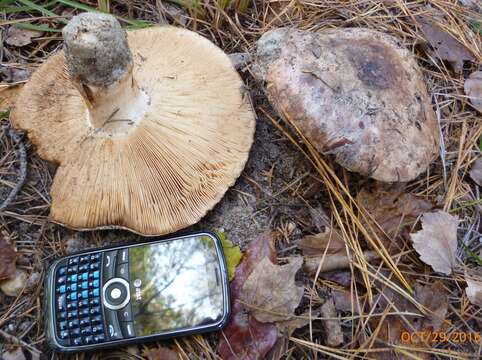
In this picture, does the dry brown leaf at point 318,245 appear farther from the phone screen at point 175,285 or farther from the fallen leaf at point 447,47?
the fallen leaf at point 447,47

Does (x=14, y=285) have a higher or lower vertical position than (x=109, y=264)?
lower

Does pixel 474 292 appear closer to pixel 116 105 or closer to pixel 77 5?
pixel 116 105

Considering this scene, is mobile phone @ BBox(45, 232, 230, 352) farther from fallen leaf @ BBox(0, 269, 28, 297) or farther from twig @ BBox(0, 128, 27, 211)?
twig @ BBox(0, 128, 27, 211)

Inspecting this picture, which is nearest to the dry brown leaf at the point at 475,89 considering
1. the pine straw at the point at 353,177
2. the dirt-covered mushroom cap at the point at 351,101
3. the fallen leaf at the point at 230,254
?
the pine straw at the point at 353,177

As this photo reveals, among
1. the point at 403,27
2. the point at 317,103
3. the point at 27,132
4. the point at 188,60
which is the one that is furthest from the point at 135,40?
the point at 403,27

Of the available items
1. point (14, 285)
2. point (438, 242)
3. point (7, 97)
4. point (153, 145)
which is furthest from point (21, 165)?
point (438, 242)

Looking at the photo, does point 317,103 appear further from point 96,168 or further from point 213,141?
point 96,168
